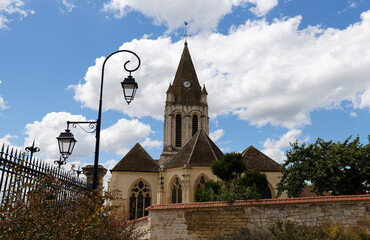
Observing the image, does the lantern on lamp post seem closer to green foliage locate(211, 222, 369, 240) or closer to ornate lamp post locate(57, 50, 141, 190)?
ornate lamp post locate(57, 50, 141, 190)

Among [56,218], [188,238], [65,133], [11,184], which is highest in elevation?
[65,133]

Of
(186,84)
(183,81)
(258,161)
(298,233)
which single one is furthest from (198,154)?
(183,81)

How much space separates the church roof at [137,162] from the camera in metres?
26.1

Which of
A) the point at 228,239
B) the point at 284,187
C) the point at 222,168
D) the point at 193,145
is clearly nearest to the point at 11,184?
the point at 228,239

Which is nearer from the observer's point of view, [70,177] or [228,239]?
[70,177]

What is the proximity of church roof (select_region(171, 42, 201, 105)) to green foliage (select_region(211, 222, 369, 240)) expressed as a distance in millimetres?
32402

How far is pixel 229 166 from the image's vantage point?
17.6 meters

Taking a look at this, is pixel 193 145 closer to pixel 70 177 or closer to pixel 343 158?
pixel 343 158

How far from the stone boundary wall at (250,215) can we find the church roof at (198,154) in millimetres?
11736

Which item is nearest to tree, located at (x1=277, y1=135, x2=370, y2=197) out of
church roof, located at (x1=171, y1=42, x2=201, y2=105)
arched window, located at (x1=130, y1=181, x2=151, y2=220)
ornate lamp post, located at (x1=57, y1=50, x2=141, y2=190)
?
arched window, located at (x1=130, y1=181, x2=151, y2=220)

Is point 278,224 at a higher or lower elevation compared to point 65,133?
lower

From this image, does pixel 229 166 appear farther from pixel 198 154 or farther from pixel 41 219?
pixel 41 219

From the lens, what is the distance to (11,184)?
16.6 ft

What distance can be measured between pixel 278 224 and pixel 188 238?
307 cm
